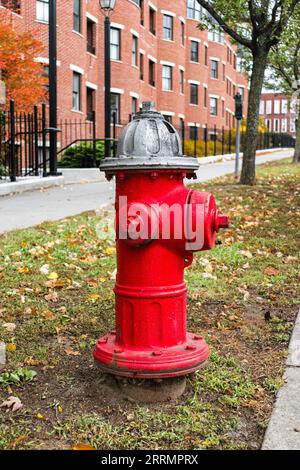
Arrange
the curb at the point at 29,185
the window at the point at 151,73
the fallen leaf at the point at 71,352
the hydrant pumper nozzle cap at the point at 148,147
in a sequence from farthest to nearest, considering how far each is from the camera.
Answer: the window at the point at 151,73, the curb at the point at 29,185, the fallen leaf at the point at 71,352, the hydrant pumper nozzle cap at the point at 148,147

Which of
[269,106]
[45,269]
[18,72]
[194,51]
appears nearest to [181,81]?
[194,51]

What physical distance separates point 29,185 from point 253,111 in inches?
207

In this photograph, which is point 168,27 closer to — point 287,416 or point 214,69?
point 214,69

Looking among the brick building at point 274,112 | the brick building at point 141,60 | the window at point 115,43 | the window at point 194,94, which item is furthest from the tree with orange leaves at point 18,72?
the brick building at point 274,112

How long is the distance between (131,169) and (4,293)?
2450mm

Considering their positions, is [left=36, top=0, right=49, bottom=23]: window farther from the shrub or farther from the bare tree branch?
the bare tree branch

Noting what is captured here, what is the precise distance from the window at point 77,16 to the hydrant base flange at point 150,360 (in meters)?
25.1

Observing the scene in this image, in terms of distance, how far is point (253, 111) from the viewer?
13641 mm

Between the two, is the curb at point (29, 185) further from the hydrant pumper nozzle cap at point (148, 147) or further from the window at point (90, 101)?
the window at point (90, 101)

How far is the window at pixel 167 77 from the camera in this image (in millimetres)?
39625

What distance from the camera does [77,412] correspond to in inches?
113

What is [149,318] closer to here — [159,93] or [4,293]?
[4,293]

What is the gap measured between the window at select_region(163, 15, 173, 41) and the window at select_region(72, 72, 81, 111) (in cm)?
1430

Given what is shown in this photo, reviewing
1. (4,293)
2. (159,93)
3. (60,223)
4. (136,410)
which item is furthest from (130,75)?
(136,410)
